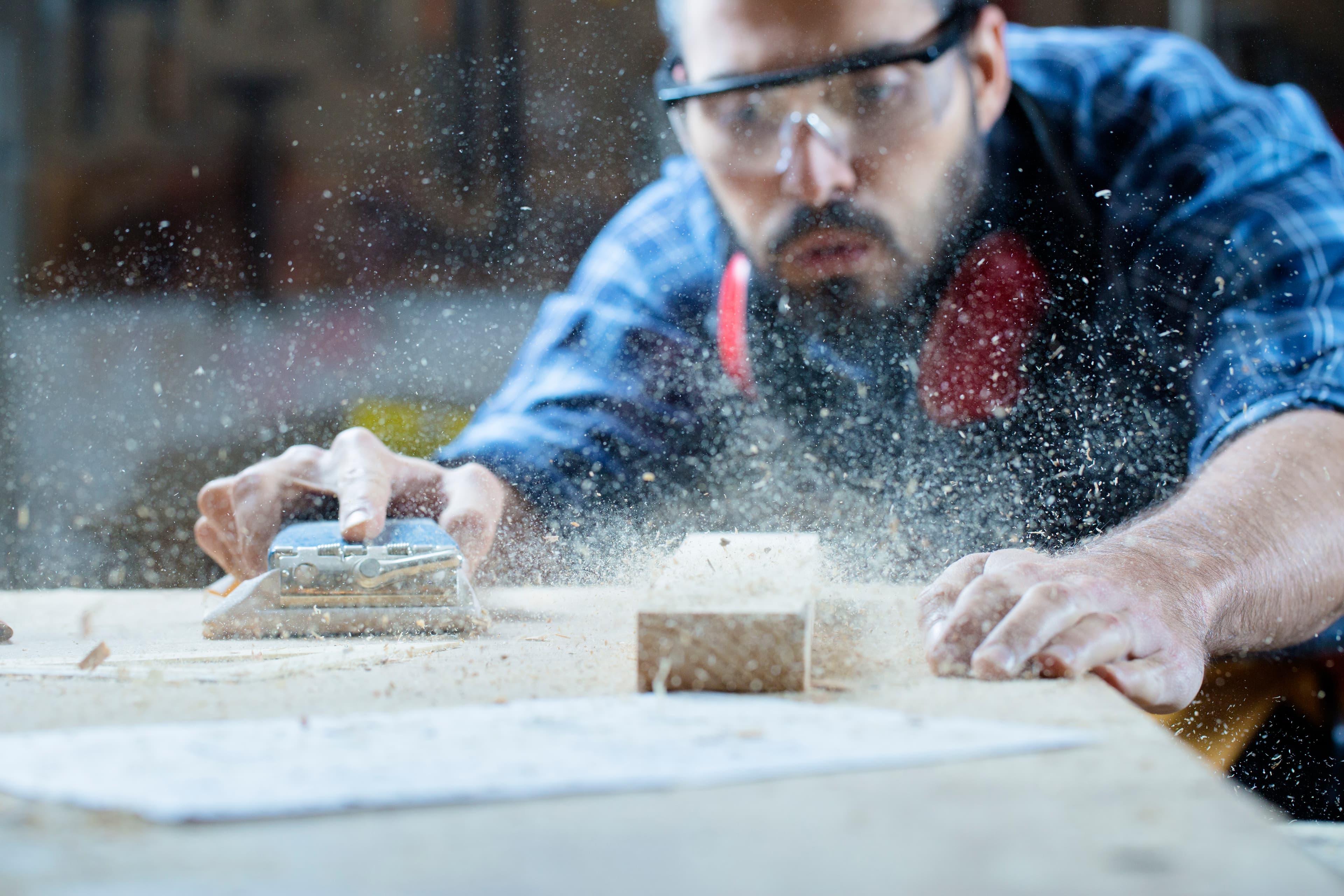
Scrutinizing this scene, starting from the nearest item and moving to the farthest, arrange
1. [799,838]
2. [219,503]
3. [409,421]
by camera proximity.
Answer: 1. [799,838]
2. [219,503]
3. [409,421]

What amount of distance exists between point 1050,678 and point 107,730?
66 centimetres

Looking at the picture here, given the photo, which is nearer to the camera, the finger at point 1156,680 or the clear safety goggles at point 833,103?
the finger at point 1156,680

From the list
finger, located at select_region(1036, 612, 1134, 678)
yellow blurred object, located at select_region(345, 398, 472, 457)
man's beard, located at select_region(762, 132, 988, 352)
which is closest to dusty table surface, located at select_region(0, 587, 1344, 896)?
finger, located at select_region(1036, 612, 1134, 678)

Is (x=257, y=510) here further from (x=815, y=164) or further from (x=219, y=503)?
(x=815, y=164)

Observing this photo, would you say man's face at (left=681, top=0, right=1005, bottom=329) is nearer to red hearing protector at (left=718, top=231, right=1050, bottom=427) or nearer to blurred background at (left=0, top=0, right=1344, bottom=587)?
red hearing protector at (left=718, top=231, right=1050, bottom=427)

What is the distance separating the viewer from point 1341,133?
2.08 metres

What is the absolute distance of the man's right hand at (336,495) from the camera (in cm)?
149

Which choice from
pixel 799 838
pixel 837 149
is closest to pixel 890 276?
pixel 837 149

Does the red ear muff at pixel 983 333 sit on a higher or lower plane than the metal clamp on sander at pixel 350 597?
higher

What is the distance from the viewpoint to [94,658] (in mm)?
978

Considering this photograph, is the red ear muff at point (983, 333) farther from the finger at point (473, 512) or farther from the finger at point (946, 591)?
the finger at point (946, 591)

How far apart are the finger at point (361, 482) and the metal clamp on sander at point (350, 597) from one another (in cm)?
5

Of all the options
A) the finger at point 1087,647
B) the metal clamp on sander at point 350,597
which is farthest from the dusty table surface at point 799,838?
the metal clamp on sander at point 350,597

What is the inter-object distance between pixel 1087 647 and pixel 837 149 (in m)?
1.09
